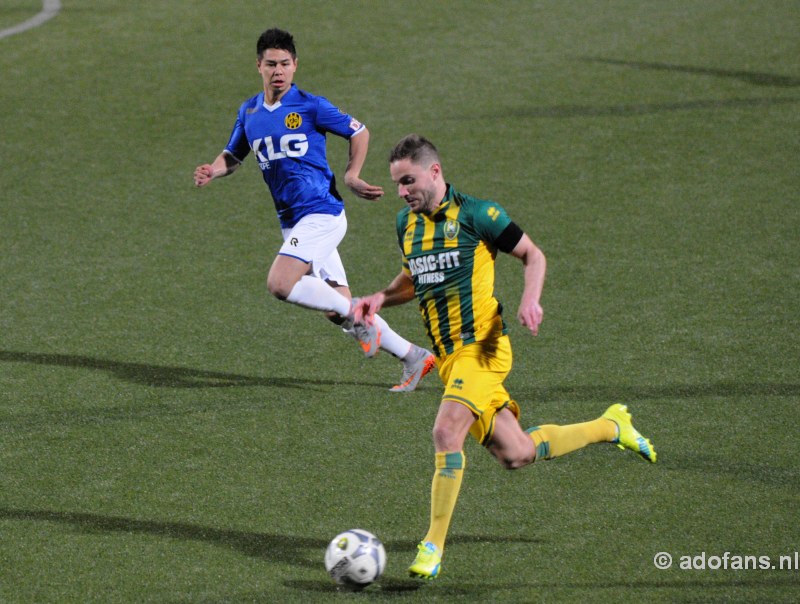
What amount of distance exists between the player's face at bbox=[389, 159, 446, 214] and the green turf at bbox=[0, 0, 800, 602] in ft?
5.43

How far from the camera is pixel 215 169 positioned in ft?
27.7

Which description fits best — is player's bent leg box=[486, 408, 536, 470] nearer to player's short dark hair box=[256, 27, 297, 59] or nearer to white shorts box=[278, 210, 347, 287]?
white shorts box=[278, 210, 347, 287]

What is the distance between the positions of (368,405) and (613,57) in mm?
9739

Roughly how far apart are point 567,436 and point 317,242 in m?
2.62

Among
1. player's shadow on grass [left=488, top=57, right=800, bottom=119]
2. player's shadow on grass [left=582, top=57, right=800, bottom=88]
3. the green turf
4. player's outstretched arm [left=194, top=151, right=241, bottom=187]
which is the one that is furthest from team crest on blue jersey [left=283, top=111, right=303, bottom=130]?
player's shadow on grass [left=582, top=57, right=800, bottom=88]

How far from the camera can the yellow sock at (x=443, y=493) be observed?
5574 millimetres

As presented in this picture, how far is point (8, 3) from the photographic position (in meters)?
19.1

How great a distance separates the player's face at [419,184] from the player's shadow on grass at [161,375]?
2.59m

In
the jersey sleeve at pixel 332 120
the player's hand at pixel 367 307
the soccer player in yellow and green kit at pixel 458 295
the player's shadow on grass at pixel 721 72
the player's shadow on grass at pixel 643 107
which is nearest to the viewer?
the soccer player in yellow and green kit at pixel 458 295

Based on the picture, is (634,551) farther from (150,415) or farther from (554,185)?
(554,185)

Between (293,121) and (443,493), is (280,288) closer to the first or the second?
(293,121)

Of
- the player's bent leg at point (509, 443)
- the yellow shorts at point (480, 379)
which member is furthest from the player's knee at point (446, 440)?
the player's bent leg at point (509, 443)

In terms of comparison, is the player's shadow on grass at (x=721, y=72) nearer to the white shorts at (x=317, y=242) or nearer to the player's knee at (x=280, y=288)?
the white shorts at (x=317, y=242)

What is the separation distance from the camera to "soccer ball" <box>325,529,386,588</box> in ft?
17.7
